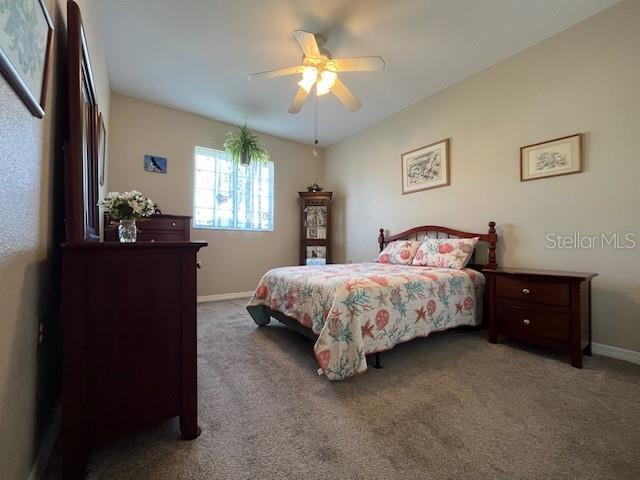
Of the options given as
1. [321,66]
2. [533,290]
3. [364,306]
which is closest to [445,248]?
[533,290]

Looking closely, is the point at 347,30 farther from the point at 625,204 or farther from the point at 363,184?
the point at 625,204

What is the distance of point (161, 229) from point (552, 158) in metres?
4.05

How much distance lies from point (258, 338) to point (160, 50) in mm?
2928

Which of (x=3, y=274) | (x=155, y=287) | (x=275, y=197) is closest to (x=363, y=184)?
(x=275, y=197)

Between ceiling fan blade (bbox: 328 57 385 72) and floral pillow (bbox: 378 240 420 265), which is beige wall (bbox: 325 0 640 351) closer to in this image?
floral pillow (bbox: 378 240 420 265)

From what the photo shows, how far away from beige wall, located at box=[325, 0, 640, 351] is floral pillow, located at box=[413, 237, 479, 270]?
327 millimetres

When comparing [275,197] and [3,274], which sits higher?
[275,197]

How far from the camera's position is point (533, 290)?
2.17 metres

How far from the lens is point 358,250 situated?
4.56 meters

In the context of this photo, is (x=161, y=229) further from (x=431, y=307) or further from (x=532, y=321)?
(x=532, y=321)

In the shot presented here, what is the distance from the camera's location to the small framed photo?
12.0 ft

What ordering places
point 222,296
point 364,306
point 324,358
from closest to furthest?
point 324,358 < point 364,306 < point 222,296

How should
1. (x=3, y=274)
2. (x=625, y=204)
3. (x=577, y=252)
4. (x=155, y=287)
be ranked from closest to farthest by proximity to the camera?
1. (x=3, y=274)
2. (x=155, y=287)
3. (x=625, y=204)
4. (x=577, y=252)

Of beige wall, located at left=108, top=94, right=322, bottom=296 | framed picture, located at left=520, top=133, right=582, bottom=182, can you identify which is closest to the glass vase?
beige wall, located at left=108, top=94, right=322, bottom=296
